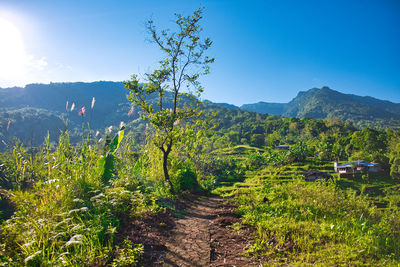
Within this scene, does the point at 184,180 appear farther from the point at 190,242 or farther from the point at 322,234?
the point at 322,234

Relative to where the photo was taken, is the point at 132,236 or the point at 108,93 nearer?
the point at 132,236

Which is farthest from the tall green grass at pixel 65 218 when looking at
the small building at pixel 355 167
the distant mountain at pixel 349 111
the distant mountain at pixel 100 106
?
the distant mountain at pixel 349 111

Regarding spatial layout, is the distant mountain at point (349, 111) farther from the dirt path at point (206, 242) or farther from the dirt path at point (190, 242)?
the dirt path at point (190, 242)

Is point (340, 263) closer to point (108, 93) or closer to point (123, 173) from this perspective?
point (123, 173)

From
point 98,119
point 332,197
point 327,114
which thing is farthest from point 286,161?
point 327,114

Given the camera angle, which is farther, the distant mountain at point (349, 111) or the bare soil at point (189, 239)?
the distant mountain at point (349, 111)

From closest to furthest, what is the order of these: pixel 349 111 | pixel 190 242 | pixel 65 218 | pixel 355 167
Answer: pixel 65 218 → pixel 190 242 → pixel 355 167 → pixel 349 111

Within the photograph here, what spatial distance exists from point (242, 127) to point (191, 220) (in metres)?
71.6

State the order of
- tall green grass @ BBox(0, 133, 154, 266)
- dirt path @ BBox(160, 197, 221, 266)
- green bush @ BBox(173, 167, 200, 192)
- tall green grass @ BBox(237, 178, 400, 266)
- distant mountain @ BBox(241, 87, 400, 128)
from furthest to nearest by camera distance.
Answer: distant mountain @ BBox(241, 87, 400, 128) → green bush @ BBox(173, 167, 200, 192) → dirt path @ BBox(160, 197, 221, 266) → tall green grass @ BBox(237, 178, 400, 266) → tall green grass @ BBox(0, 133, 154, 266)

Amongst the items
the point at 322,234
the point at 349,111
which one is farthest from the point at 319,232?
the point at 349,111

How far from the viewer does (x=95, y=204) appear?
11.6 feet

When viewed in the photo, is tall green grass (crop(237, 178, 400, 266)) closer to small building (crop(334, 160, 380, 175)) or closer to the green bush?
the green bush

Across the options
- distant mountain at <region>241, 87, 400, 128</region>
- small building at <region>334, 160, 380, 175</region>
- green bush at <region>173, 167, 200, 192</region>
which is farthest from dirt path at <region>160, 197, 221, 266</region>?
distant mountain at <region>241, 87, 400, 128</region>

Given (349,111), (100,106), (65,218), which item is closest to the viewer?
(65,218)
